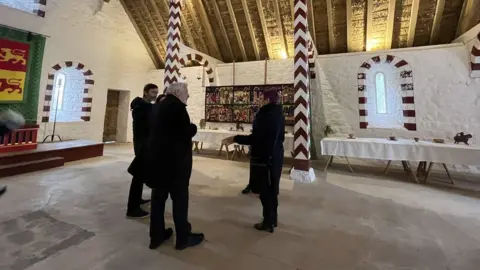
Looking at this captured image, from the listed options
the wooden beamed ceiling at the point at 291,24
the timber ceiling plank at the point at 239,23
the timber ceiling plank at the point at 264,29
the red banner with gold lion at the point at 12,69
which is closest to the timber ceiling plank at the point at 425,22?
the wooden beamed ceiling at the point at 291,24

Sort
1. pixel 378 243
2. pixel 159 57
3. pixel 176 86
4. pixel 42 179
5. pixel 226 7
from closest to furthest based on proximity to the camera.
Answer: pixel 176 86, pixel 378 243, pixel 42 179, pixel 226 7, pixel 159 57

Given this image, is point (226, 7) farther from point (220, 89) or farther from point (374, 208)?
point (374, 208)

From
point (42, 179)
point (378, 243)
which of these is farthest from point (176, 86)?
point (42, 179)

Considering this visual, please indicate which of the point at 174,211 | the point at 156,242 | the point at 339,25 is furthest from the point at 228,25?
the point at 156,242

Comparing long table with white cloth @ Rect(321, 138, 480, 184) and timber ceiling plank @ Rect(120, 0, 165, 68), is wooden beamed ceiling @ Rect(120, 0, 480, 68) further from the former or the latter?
long table with white cloth @ Rect(321, 138, 480, 184)

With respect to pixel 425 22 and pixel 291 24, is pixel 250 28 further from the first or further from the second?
pixel 425 22

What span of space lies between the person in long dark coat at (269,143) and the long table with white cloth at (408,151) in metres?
2.98

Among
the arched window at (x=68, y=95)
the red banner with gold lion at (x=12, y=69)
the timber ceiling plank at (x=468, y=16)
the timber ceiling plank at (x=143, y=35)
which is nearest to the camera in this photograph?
the timber ceiling plank at (x=468, y=16)

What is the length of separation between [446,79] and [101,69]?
9782 mm

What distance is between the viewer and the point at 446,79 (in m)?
5.32

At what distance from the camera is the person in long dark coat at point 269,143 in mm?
2154

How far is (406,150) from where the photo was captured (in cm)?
422

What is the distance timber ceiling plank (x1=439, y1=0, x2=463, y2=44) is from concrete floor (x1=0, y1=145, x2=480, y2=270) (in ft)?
13.2

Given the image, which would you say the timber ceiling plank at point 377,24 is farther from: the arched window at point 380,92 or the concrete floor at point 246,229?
the concrete floor at point 246,229
